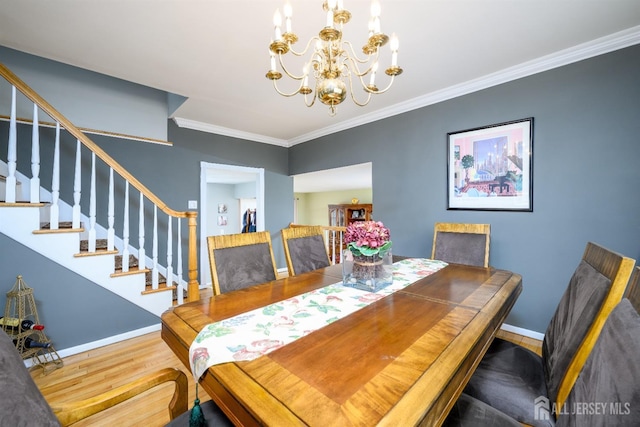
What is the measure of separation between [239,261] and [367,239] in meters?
0.82

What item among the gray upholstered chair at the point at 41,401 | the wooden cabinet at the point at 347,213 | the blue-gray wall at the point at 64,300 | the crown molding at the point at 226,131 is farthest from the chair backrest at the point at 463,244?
the wooden cabinet at the point at 347,213

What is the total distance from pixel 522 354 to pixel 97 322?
3.10 m

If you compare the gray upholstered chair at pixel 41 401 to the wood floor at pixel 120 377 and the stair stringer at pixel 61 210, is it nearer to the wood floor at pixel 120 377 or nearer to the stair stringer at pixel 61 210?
the wood floor at pixel 120 377

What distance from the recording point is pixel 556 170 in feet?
7.51

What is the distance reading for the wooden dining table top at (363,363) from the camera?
584 mm

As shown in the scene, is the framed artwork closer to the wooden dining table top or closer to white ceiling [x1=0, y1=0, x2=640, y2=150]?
white ceiling [x1=0, y1=0, x2=640, y2=150]

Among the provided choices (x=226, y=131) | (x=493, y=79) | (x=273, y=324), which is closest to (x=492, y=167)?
(x=493, y=79)

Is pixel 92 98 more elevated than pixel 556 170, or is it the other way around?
pixel 92 98

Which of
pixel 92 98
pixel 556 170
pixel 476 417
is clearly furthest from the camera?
pixel 92 98

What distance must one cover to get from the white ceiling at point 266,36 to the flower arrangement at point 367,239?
143cm

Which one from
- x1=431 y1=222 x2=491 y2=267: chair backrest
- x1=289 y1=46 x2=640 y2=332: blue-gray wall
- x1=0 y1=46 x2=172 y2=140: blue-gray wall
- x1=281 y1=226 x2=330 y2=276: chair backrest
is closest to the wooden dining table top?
x1=281 y1=226 x2=330 y2=276: chair backrest

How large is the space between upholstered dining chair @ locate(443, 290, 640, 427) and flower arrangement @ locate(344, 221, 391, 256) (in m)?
0.83

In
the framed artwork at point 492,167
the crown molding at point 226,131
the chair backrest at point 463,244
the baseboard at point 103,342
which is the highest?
the crown molding at point 226,131

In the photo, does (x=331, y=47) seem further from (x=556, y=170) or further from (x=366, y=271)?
(x=556, y=170)
